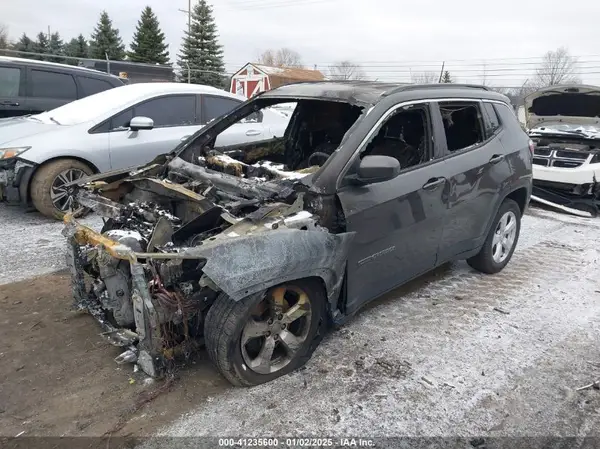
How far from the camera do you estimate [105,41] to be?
38.2 metres

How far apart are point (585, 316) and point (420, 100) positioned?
2338mm

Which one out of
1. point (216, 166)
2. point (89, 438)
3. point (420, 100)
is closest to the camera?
point (89, 438)

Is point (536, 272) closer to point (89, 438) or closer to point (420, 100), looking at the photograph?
point (420, 100)

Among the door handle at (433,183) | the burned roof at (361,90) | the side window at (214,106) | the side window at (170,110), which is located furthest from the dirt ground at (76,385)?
the side window at (214,106)

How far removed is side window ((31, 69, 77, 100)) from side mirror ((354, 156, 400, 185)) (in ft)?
22.2

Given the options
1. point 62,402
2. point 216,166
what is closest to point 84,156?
point 216,166

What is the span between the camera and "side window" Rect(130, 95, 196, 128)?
6.48 metres

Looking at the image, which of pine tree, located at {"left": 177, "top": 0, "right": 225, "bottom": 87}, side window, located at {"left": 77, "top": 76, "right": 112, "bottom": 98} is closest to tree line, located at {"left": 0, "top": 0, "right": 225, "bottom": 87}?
pine tree, located at {"left": 177, "top": 0, "right": 225, "bottom": 87}

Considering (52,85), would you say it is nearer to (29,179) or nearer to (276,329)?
(29,179)

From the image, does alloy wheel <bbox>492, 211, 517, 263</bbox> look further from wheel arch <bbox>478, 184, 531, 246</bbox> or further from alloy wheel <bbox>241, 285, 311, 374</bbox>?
alloy wheel <bbox>241, 285, 311, 374</bbox>

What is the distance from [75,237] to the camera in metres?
3.21

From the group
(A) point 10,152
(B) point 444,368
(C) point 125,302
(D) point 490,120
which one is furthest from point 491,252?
(A) point 10,152

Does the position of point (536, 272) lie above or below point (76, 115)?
below

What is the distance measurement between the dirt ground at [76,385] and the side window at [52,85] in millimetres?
5411
